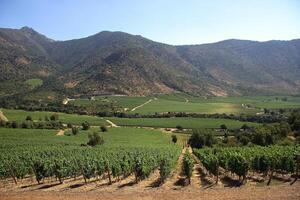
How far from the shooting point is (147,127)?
146 meters

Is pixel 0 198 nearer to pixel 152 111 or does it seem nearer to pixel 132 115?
pixel 132 115

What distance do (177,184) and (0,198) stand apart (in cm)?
2169

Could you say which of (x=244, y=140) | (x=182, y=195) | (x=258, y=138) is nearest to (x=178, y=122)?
(x=244, y=140)

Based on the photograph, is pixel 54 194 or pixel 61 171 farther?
pixel 61 171

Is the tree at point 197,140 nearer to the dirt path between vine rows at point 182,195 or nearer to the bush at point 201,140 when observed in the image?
the bush at point 201,140

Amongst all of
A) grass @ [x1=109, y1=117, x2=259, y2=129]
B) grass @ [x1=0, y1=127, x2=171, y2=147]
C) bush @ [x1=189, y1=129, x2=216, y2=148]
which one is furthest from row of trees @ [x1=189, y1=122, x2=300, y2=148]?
grass @ [x1=109, y1=117, x2=259, y2=129]

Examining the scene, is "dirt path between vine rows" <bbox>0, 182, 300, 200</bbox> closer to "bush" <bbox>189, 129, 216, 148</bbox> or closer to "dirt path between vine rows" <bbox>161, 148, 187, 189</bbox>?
"dirt path between vine rows" <bbox>161, 148, 187, 189</bbox>

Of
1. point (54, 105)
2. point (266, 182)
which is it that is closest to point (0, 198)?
point (266, 182)

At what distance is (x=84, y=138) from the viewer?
11312 cm

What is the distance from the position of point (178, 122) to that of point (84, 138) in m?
51.9

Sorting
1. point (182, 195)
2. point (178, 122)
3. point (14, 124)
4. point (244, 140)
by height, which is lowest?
point (244, 140)

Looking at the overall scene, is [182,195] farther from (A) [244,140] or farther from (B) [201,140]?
(B) [201,140]

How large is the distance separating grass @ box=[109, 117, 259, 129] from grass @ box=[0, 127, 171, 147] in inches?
687

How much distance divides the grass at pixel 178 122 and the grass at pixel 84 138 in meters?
17.4
